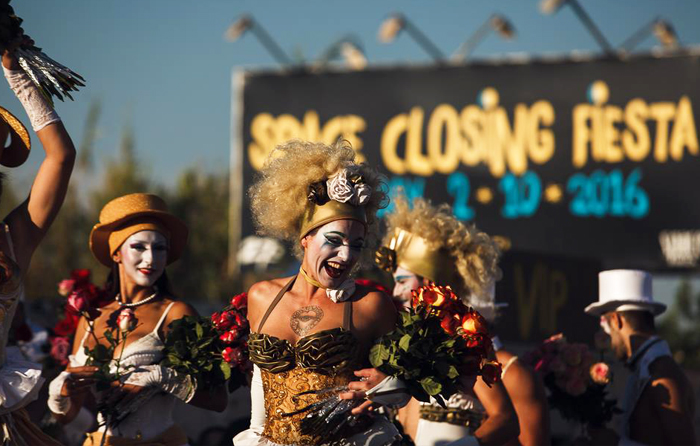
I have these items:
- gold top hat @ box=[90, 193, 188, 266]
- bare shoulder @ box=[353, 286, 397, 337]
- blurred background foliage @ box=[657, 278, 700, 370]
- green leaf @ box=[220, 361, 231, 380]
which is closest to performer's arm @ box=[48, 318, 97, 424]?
green leaf @ box=[220, 361, 231, 380]

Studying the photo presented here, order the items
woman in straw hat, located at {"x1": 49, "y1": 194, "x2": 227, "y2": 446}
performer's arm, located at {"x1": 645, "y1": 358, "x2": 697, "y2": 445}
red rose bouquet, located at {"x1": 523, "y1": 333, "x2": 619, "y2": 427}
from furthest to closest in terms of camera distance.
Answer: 1. red rose bouquet, located at {"x1": 523, "y1": 333, "x2": 619, "y2": 427}
2. performer's arm, located at {"x1": 645, "y1": 358, "x2": 697, "y2": 445}
3. woman in straw hat, located at {"x1": 49, "y1": 194, "x2": 227, "y2": 446}

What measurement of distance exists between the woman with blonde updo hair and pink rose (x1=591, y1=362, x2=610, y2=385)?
297 centimetres

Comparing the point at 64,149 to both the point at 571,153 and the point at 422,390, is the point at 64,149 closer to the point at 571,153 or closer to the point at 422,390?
the point at 422,390

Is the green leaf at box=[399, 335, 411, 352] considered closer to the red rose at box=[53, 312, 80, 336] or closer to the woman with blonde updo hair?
the woman with blonde updo hair

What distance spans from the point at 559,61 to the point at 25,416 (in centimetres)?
1740

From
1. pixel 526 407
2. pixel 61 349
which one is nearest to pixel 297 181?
pixel 526 407

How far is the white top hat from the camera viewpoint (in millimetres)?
8039

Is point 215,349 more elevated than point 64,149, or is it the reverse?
point 64,149

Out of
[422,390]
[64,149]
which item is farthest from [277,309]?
[64,149]

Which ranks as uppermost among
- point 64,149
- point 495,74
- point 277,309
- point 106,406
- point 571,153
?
point 495,74

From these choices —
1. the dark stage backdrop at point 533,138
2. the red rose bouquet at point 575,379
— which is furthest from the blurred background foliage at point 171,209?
the red rose bouquet at point 575,379

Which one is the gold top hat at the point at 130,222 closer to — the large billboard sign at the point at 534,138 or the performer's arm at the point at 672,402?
the performer's arm at the point at 672,402

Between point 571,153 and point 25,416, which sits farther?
point 571,153

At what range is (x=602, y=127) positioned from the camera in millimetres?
21016
